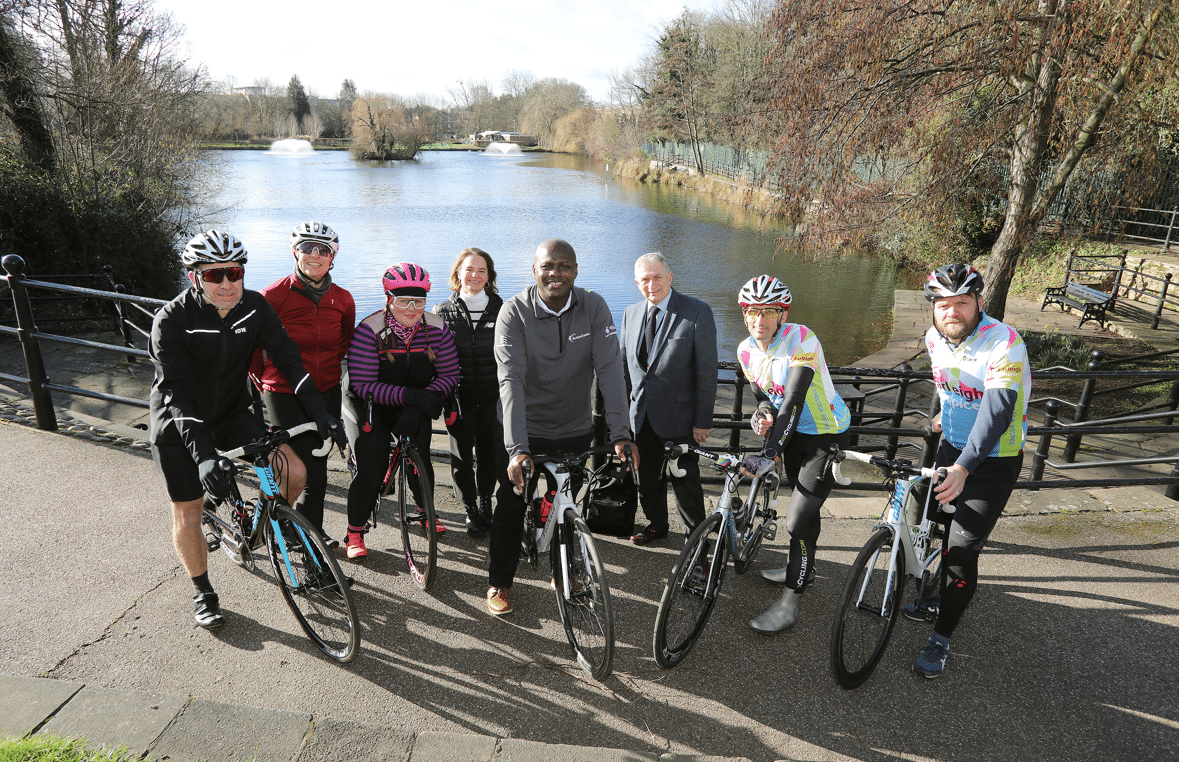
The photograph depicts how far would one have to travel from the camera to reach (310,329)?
13.1ft

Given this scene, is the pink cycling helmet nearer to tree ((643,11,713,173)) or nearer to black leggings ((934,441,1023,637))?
black leggings ((934,441,1023,637))

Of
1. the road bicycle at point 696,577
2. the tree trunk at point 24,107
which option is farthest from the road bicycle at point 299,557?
the tree trunk at point 24,107

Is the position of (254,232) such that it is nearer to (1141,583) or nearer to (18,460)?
(18,460)

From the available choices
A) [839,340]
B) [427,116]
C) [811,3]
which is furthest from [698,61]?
[427,116]

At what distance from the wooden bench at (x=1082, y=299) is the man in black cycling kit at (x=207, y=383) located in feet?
48.5

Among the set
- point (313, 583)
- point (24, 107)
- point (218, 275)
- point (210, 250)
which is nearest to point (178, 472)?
point (313, 583)

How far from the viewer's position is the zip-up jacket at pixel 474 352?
4277 millimetres

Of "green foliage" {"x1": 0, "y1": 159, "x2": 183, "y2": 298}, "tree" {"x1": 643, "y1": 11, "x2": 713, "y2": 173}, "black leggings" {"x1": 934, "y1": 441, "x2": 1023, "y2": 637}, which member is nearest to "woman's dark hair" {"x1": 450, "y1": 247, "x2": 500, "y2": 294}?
"black leggings" {"x1": 934, "y1": 441, "x2": 1023, "y2": 637}

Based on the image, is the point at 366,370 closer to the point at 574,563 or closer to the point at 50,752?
the point at 574,563

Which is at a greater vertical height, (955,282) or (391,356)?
(955,282)

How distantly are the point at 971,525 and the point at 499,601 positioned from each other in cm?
232

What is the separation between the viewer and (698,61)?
52594mm

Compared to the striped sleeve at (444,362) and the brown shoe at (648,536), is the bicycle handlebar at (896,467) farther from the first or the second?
the striped sleeve at (444,362)

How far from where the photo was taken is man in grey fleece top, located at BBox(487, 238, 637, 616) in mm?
3377
